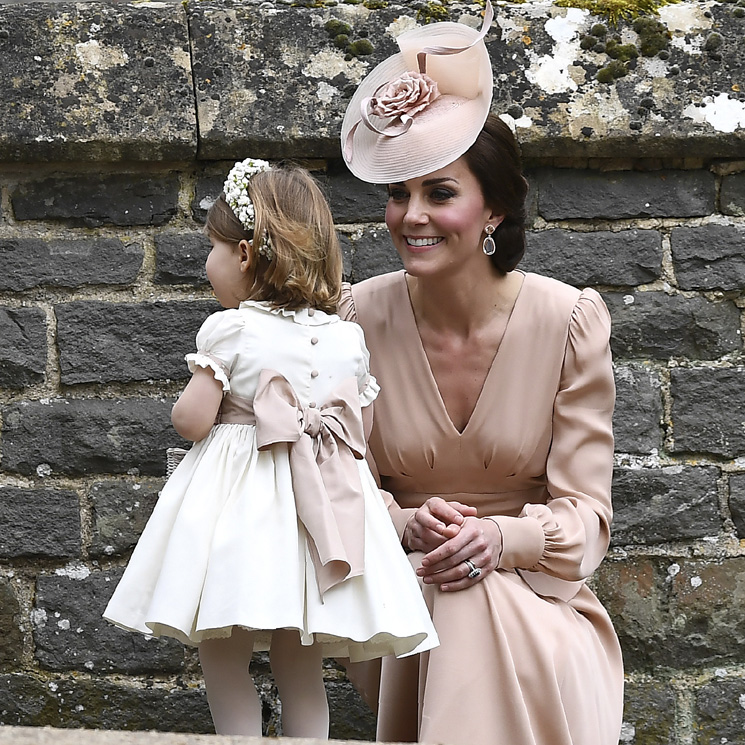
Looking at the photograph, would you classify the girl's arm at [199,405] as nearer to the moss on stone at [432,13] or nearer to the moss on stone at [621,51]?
the moss on stone at [432,13]

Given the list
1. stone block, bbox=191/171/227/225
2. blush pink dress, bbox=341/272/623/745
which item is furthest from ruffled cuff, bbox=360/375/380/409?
stone block, bbox=191/171/227/225

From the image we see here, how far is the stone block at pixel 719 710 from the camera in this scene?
283cm

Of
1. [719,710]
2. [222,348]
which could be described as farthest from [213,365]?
[719,710]

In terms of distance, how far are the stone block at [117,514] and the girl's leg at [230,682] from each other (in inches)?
28.4

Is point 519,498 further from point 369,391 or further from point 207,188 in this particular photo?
point 207,188

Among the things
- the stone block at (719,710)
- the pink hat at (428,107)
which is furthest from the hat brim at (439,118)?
the stone block at (719,710)

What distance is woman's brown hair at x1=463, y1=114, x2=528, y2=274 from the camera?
7.77 feet

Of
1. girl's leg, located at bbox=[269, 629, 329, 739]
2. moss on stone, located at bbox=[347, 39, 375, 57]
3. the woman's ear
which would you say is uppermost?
moss on stone, located at bbox=[347, 39, 375, 57]

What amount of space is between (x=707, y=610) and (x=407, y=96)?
147cm

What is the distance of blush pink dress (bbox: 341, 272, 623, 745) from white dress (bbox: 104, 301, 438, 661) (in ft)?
0.48

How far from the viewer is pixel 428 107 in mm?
2334

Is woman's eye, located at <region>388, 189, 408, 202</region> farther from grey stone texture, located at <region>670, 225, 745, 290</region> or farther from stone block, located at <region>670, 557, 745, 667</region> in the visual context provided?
stone block, located at <region>670, 557, 745, 667</region>

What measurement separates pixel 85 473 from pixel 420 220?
1082 millimetres

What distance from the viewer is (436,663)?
2.14 metres
